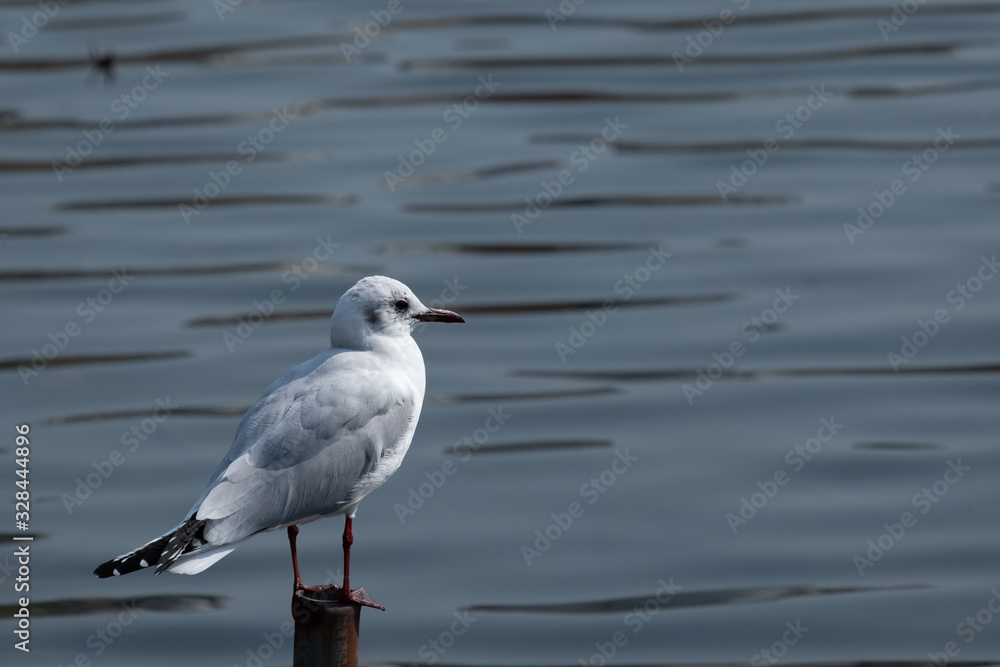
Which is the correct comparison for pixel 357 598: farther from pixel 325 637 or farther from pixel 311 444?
pixel 311 444

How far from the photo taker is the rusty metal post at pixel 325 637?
6828 mm

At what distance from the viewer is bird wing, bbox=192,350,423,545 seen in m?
7.20

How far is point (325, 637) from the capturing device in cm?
685

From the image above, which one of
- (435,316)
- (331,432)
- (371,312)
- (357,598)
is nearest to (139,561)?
(357,598)

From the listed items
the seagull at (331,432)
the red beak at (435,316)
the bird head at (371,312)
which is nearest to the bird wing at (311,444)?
the seagull at (331,432)

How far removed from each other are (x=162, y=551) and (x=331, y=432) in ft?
4.03

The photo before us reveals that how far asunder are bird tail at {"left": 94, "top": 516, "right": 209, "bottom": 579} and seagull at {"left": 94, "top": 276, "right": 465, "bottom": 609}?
0.04 meters

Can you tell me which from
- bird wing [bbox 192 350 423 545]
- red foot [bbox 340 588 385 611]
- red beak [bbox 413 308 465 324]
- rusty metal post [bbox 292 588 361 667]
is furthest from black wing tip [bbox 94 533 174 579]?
red beak [bbox 413 308 465 324]

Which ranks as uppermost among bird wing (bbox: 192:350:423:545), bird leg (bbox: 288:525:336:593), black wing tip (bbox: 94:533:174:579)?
bird wing (bbox: 192:350:423:545)

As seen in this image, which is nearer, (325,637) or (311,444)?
(325,637)

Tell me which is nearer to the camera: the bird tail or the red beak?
the bird tail

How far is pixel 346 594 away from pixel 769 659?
5.02 meters

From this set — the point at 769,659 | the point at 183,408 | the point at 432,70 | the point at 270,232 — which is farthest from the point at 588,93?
the point at 769,659

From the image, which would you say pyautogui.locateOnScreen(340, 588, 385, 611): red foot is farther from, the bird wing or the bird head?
the bird head
